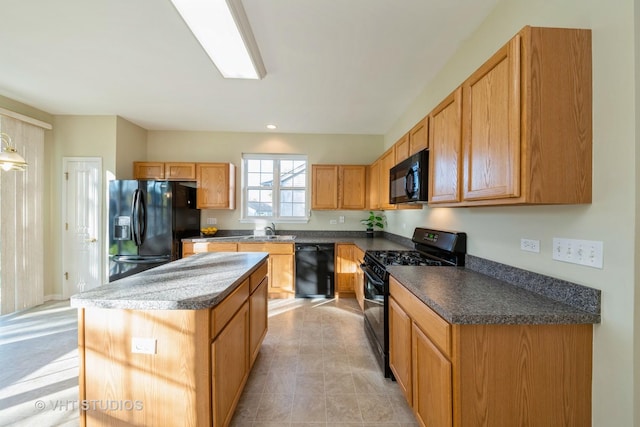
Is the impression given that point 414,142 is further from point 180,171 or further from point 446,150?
point 180,171

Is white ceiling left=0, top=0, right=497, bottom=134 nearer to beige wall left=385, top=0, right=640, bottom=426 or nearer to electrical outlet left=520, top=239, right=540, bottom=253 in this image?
beige wall left=385, top=0, right=640, bottom=426

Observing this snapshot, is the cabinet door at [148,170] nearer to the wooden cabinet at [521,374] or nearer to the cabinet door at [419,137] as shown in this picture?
the cabinet door at [419,137]

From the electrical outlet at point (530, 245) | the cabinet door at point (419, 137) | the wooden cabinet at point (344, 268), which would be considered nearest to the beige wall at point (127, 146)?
the wooden cabinet at point (344, 268)

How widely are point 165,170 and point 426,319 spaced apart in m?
4.37

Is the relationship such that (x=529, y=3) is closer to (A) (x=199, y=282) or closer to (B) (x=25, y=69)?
(A) (x=199, y=282)

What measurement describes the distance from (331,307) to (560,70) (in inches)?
131

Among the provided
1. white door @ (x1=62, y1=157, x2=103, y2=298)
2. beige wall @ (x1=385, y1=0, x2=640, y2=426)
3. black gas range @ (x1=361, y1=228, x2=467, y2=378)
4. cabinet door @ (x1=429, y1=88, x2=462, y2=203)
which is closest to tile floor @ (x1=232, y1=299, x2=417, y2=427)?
black gas range @ (x1=361, y1=228, x2=467, y2=378)

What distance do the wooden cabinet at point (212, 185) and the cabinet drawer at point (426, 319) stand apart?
331cm

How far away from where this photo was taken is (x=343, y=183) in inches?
168

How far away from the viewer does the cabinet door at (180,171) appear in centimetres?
410

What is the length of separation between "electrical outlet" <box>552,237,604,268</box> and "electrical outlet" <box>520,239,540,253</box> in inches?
3.9

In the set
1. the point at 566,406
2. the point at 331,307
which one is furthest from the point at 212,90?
the point at 566,406

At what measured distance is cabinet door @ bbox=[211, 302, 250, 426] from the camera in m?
1.28

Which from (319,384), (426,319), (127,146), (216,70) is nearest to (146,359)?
(319,384)
